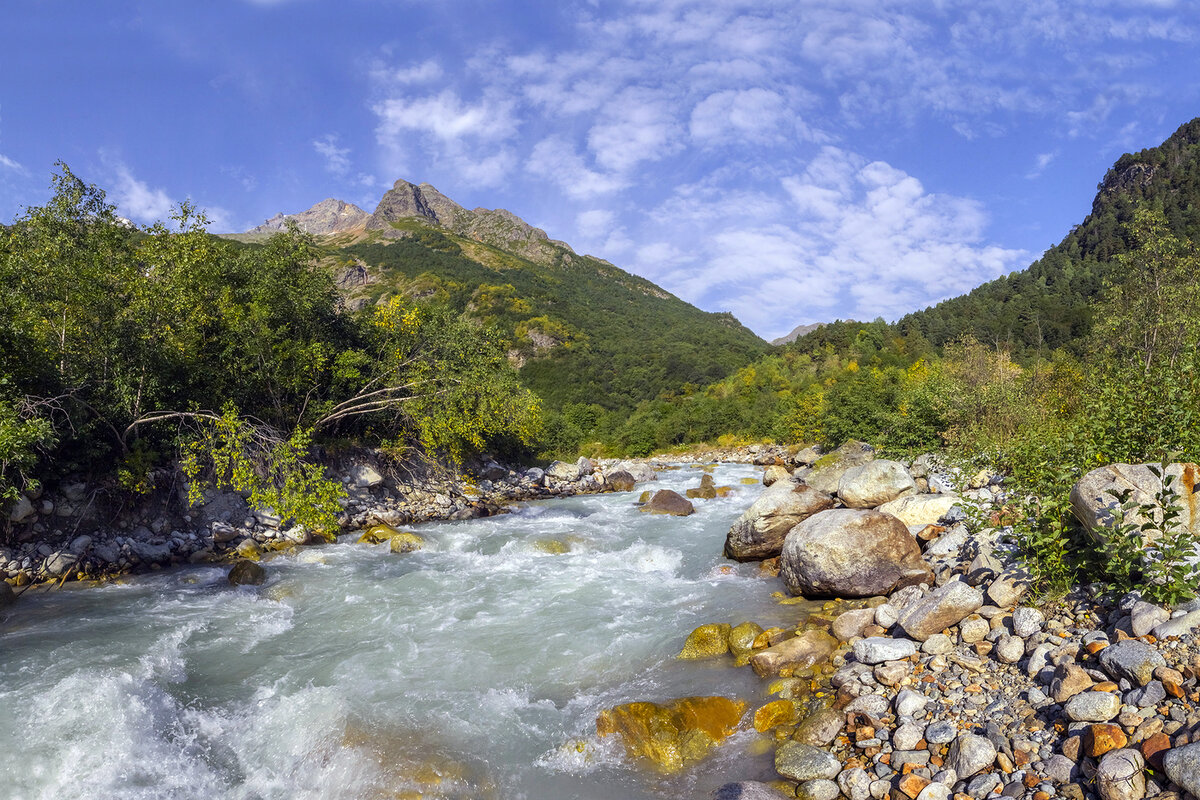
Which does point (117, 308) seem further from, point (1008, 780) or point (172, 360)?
point (1008, 780)

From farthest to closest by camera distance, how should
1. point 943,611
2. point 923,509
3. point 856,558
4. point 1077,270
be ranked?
point 1077,270 < point 923,509 < point 856,558 < point 943,611

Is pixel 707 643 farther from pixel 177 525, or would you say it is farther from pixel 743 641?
pixel 177 525

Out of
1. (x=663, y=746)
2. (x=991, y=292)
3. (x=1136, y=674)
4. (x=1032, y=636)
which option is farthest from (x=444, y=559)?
(x=991, y=292)

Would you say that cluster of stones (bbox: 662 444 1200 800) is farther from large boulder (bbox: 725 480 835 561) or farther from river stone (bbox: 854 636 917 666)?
large boulder (bbox: 725 480 835 561)

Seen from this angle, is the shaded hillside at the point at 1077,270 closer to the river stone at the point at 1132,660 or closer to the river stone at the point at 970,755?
the river stone at the point at 1132,660

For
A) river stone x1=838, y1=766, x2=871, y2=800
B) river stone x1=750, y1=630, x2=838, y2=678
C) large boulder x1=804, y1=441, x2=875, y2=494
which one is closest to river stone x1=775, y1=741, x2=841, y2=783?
river stone x1=838, y1=766, x2=871, y2=800

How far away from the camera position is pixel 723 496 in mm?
24828

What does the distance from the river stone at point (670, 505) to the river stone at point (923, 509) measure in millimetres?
8763

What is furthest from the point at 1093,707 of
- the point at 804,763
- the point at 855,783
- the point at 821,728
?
the point at 804,763

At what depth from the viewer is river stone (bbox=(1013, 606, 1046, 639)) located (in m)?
7.11

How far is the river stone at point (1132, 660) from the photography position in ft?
17.7

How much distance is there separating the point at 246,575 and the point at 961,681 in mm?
13527

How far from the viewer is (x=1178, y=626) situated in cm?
571

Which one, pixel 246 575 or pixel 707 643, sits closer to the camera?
pixel 707 643
